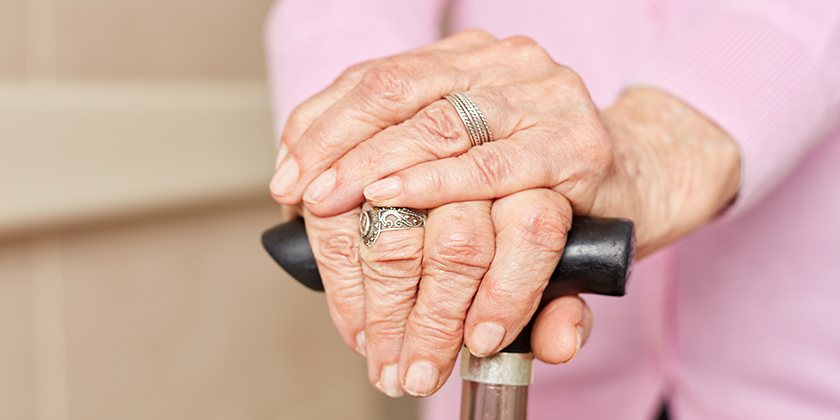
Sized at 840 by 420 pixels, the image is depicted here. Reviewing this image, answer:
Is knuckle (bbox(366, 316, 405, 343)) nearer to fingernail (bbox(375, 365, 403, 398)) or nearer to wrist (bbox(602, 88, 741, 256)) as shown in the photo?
fingernail (bbox(375, 365, 403, 398))

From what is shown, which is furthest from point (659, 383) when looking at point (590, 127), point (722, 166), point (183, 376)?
point (183, 376)

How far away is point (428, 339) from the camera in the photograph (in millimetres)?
365

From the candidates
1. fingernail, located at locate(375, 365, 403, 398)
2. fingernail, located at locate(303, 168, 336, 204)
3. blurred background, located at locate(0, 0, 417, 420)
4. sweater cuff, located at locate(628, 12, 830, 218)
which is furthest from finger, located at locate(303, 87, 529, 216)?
blurred background, located at locate(0, 0, 417, 420)

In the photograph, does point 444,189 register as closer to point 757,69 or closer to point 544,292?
point 544,292

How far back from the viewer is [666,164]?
487 mm

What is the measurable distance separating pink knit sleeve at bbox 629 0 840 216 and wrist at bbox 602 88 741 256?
13 mm

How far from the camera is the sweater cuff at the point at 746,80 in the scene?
513mm

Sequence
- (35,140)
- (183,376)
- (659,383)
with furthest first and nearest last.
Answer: (183,376) < (659,383) < (35,140)

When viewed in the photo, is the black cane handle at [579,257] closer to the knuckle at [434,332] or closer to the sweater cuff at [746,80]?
the knuckle at [434,332]

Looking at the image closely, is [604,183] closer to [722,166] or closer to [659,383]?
[722,166]

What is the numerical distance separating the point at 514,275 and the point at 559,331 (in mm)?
53

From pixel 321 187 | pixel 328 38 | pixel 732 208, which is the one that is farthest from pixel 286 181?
pixel 732 208

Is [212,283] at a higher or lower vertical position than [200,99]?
lower

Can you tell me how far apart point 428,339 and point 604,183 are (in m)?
0.16
